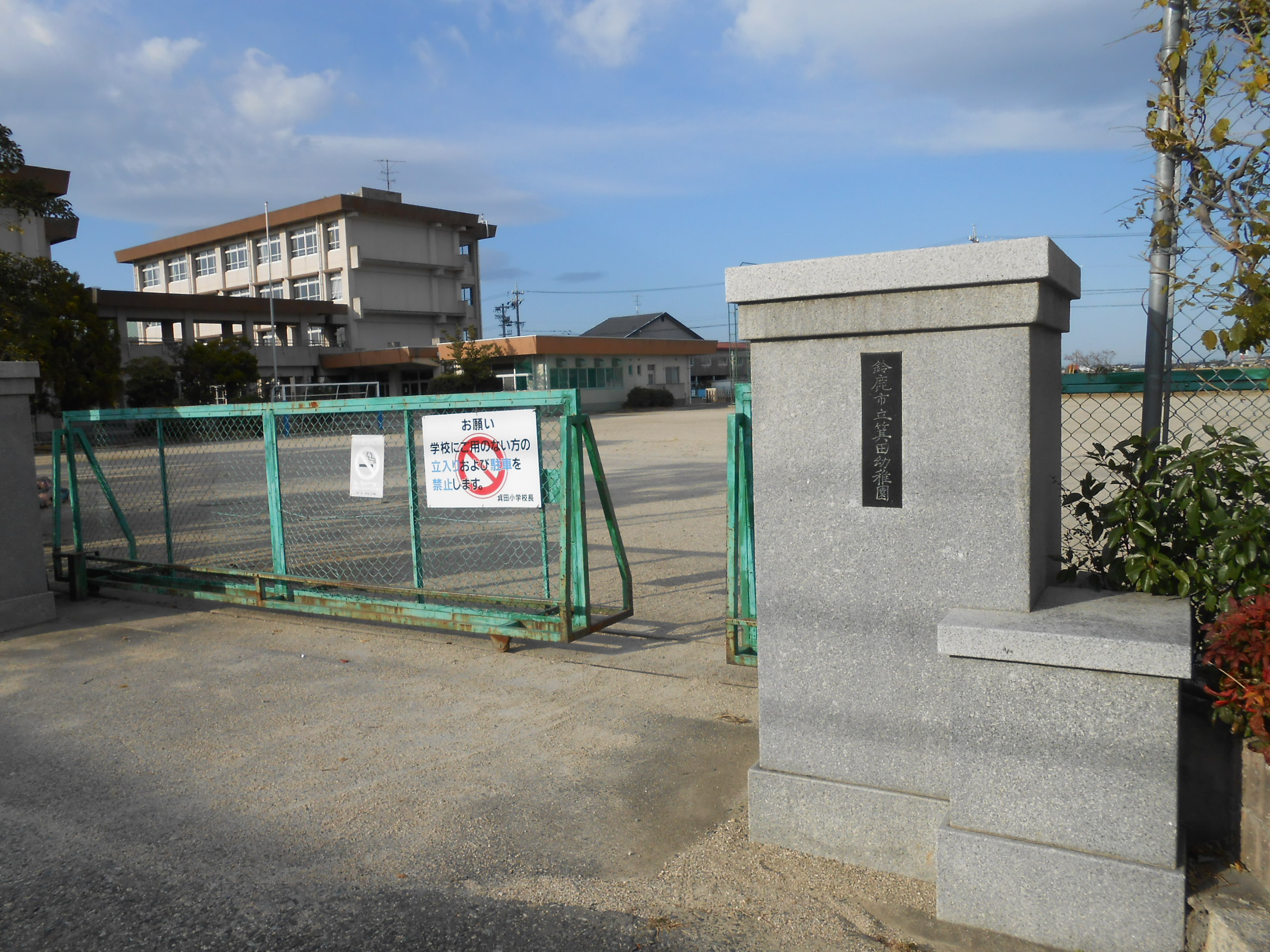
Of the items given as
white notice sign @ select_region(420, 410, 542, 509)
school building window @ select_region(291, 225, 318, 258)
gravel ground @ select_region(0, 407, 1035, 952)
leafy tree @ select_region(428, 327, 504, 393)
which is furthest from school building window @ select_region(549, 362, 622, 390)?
gravel ground @ select_region(0, 407, 1035, 952)

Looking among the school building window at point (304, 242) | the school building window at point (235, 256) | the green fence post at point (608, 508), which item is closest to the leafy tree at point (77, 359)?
the school building window at point (304, 242)

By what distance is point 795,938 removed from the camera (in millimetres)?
3027

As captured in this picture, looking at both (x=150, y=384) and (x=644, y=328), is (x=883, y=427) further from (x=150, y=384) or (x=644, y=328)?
(x=644, y=328)

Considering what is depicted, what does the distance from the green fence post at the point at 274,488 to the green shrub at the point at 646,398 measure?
51.8 metres

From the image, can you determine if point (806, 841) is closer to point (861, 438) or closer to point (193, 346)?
point (861, 438)

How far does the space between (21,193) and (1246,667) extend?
11489 millimetres

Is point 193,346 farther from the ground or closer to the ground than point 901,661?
farther from the ground

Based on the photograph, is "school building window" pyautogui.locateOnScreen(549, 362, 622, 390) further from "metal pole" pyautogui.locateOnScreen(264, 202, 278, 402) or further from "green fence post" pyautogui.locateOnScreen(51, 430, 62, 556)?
"green fence post" pyautogui.locateOnScreen(51, 430, 62, 556)

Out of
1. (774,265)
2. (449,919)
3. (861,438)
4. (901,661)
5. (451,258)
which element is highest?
(451,258)

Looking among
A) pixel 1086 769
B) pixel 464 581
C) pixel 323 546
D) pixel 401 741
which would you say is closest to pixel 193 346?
pixel 323 546

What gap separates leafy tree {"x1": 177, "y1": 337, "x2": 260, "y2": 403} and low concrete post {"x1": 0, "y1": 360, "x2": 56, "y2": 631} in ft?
123

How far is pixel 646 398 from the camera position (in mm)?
59750

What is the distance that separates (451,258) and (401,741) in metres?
64.6

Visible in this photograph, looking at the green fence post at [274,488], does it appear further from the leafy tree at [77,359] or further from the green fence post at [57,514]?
the leafy tree at [77,359]
